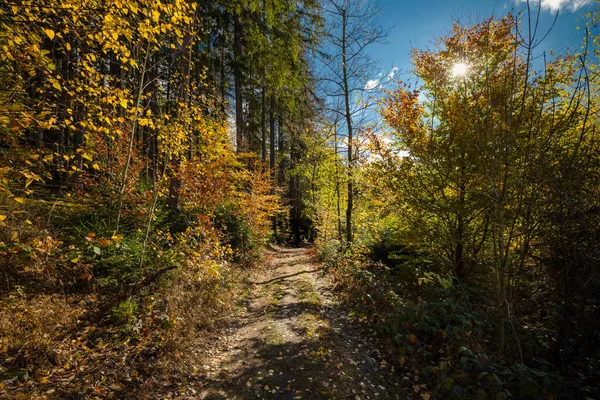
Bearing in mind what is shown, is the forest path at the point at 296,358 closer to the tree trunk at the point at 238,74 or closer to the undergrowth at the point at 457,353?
the undergrowth at the point at 457,353

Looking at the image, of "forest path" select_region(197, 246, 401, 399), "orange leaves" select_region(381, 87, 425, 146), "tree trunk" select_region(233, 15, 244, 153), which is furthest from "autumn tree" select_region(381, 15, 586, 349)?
"tree trunk" select_region(233, 15, 244, 153)

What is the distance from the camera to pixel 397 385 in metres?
3.95

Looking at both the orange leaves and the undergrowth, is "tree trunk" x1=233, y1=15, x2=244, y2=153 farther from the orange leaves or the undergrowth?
the undergrowth

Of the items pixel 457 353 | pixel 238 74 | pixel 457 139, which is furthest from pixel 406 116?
pixel 238 74

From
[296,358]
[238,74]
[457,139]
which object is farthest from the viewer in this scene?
[238,74]

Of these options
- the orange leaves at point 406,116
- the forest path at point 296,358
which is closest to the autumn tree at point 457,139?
the orange leaves at point 406,116

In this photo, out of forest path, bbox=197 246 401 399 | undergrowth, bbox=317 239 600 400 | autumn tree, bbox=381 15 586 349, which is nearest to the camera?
undergrowth, bbox=317 239 600 400

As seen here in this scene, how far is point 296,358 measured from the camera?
4441 mm

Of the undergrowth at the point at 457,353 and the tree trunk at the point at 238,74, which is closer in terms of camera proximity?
the undergrowth at the point at 457,353

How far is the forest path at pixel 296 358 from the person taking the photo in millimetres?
3719

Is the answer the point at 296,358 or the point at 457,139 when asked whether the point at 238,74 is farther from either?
the point at 296,358

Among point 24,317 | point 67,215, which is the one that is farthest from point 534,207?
point 67,215

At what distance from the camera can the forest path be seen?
3719 mm

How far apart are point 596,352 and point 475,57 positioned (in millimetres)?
5460
